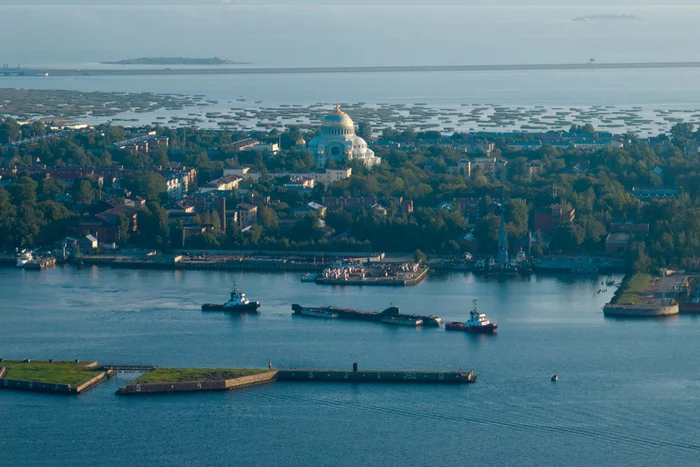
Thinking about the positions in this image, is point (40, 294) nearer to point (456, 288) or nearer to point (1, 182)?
point (456, 288)

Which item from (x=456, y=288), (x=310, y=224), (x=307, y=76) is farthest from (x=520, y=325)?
(x=307, y=76)

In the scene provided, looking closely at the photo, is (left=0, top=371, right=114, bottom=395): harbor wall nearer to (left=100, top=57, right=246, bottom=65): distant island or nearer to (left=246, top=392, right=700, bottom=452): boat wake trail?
(left=246, top=392, right=700, bottom=452): boat wake trail

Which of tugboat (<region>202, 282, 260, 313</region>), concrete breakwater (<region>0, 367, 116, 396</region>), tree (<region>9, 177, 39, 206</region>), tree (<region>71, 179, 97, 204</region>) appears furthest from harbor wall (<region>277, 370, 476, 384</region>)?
tree (<region>71, 179, 97, 204</region>)

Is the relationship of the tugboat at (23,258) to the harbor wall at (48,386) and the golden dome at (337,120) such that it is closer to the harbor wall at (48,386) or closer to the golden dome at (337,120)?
the harbor wall at (48,386)

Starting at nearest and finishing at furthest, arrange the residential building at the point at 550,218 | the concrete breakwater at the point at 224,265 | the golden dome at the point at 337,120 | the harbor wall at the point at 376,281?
the harbor wall at the point at 376,281
the concrete breakwater at the point at 224,265
the residential building at the point at 550,218
the golden dome at the point at 337,120

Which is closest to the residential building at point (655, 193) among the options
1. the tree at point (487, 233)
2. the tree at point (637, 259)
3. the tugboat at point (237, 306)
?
the tree at point (487, 233)

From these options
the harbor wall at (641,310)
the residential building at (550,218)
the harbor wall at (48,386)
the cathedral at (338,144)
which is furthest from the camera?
the cathedral at (338,144)
